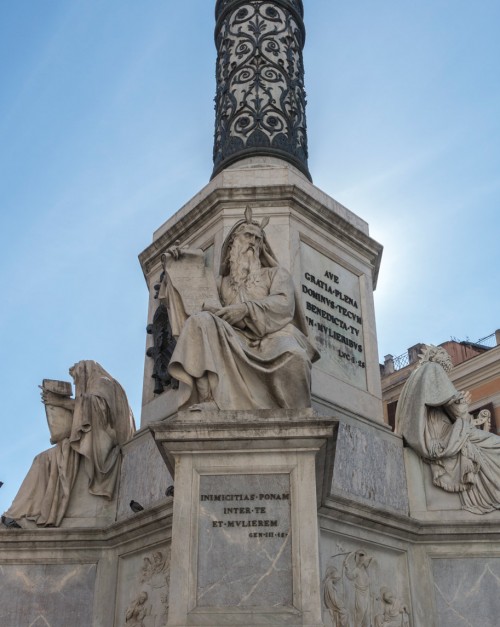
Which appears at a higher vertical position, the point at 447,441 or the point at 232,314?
the point at 232,314

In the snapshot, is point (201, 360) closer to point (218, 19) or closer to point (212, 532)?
point (212, 532)

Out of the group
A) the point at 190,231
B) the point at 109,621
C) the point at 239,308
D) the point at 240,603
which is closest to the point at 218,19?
the point at 190,231

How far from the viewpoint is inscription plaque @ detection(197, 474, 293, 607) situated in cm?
658

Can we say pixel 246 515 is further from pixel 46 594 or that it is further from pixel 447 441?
pixel 447 441

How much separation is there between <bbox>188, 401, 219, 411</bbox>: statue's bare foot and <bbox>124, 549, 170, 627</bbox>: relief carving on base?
2.44m

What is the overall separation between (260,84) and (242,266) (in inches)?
212

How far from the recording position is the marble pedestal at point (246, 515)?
6516 mm

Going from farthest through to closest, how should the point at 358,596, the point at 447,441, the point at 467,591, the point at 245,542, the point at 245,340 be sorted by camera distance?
the point at 447,441, the point at 467,591, the point at 358,596, the point at 245,340, the point at 245,542

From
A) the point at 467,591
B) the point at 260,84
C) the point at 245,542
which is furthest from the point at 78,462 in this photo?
the point at 260,84

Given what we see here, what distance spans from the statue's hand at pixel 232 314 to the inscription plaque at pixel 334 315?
2528 millimetres

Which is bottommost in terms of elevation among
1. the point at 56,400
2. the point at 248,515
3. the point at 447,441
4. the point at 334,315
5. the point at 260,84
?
the point at 248,515

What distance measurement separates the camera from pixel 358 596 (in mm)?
8875

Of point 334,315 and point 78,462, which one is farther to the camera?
point 334,315

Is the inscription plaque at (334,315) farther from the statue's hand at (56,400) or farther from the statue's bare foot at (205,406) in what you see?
the statue's hand at (56,400)
